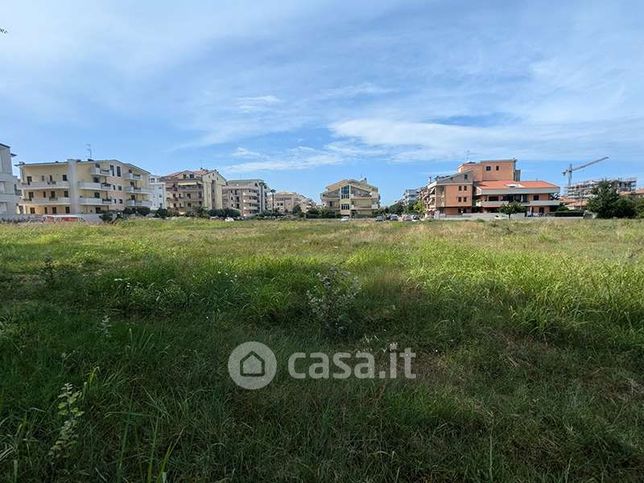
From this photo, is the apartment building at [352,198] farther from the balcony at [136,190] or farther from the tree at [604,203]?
the tree at [604,203]

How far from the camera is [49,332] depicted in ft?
11.0

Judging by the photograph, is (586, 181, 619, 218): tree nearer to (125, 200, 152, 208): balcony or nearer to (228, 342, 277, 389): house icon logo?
(228, 342, 277, 389): house icon logo

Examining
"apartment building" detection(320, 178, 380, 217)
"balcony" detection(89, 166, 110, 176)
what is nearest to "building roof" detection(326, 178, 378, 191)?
"apartment building" detection(320, 178, 380, 217)

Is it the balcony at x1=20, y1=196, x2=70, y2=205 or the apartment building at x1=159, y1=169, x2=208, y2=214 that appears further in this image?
the apartment building at x1=159, y1=169, x2=208, y2=214

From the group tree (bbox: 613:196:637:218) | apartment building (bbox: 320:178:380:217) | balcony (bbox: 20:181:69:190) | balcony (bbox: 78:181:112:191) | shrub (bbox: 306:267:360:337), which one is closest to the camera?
shrub (bbox: 306:267:360:337)

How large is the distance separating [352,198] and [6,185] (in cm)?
6949

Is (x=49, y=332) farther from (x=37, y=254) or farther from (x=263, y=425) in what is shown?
(x=37, y=254)

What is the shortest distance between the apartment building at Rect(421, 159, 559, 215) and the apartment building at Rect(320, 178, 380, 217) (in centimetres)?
2061

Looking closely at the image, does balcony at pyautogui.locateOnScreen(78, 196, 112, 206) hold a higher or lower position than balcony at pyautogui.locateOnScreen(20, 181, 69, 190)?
lower

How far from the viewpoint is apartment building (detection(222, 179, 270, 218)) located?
105 m

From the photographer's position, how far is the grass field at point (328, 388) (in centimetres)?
188

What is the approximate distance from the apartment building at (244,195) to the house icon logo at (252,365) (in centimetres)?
10240

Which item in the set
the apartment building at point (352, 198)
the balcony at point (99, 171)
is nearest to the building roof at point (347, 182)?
the apartment building at point (352, 198)

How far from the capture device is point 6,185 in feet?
132
